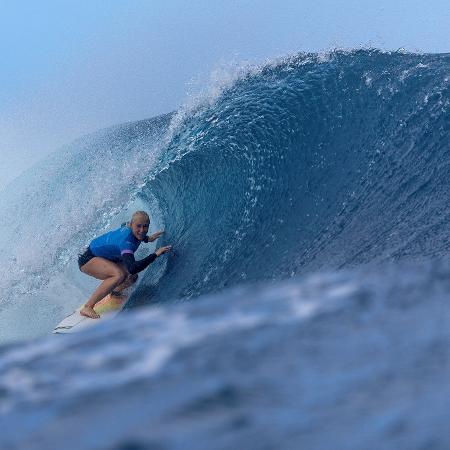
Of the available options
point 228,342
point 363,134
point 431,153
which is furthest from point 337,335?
point 363,134

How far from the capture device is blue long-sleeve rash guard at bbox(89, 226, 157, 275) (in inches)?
196

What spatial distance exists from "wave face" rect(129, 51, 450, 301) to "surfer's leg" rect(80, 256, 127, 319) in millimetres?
437

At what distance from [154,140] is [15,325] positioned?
2922 mm

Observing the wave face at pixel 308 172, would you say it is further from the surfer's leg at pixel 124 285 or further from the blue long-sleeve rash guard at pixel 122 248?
the blue long-sleeve rash guard at pixel 122 248

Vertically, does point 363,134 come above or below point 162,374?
above

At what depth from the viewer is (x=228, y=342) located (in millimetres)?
1217

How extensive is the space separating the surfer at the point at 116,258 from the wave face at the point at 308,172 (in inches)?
17.0

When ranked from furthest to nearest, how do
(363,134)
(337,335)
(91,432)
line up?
(363,134), (337,335), (91,432)

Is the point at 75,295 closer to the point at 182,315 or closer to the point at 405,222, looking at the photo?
the point at 405,222

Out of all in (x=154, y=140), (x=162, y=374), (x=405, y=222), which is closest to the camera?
(x=162, y=374)

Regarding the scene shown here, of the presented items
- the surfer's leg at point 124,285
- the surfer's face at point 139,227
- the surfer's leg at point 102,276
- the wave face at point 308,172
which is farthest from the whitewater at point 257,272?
the surfer's face at point 139,227

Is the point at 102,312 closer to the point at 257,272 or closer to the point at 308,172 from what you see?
the point at 257,272

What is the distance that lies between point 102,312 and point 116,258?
60 centimetres

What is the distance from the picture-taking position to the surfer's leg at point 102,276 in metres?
5.26
